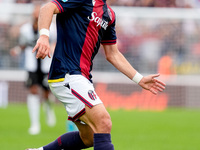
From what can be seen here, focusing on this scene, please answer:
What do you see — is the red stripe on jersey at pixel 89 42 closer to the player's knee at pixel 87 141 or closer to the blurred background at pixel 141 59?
the player's knee at pixel 87 141

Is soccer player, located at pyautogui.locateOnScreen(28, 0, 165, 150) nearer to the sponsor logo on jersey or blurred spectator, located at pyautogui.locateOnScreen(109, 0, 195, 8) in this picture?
the sponsor logo on jersey

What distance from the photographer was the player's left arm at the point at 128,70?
5138 mm

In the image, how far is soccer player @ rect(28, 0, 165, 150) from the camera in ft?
14.9

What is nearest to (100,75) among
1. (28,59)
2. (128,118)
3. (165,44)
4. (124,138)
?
(165,44)

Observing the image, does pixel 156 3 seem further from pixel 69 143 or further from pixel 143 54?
pixel 69 143

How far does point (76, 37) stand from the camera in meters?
4.75

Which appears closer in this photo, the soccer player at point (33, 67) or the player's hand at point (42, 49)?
the player's hand at point (42, 49)

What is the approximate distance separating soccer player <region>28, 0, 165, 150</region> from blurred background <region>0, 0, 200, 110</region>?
10.6 metres

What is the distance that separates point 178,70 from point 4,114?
596cm

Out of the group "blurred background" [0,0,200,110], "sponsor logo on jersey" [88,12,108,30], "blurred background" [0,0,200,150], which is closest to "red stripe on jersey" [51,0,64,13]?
"sponsor logo on jersey" [88,12,108,30]

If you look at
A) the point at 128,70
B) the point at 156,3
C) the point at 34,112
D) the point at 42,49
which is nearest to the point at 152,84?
the point at 128,70

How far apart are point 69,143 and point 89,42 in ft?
3.70

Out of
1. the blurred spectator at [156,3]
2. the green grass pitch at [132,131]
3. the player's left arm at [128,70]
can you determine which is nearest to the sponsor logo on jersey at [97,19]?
the player's left arm at [128,70]

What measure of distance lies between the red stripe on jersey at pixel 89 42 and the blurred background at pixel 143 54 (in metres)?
10.7
